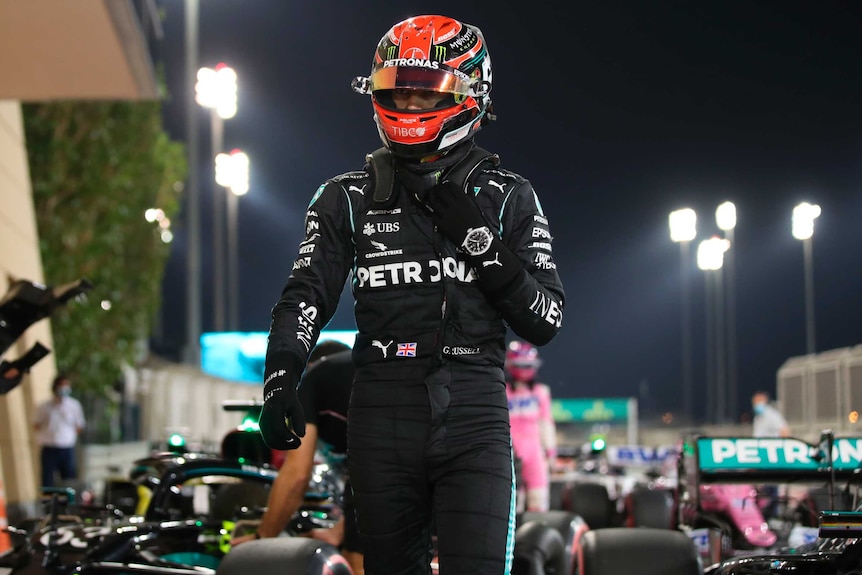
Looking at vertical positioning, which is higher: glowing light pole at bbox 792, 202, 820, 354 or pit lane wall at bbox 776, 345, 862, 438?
glowing light pole at bbox 792, 202, 820, 354

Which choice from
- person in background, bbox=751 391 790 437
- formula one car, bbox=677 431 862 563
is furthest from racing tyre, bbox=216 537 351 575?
person in background, bbox=751 391 790 437

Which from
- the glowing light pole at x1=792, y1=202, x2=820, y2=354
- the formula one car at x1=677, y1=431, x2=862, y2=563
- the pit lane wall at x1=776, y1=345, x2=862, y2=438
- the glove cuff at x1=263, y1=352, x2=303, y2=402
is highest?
the glowing light pole at x1=792, y1=202, x2=820, y2=354

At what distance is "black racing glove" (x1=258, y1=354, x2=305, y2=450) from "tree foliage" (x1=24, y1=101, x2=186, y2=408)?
51.0 ft

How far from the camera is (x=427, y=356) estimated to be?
10.3ft

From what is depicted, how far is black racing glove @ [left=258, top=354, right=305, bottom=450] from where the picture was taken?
2.99 meters

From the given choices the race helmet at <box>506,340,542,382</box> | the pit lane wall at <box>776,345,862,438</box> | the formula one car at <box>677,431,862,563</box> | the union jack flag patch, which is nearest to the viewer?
the union jack flag patch

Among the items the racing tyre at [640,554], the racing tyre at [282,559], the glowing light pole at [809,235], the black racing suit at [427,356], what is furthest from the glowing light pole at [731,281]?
the black racing suit at [427,356]

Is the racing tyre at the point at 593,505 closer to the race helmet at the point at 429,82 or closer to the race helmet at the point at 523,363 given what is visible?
the race helmet at the point at 523,363

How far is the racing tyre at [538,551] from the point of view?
5.23m

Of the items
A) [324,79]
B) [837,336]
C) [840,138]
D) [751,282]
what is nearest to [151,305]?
[324,79]

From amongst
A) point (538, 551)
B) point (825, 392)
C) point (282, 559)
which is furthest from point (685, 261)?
point (282, 559)

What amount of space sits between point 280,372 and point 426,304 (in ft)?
1.41

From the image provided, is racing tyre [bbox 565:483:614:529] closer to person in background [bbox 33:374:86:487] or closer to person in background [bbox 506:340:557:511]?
person in background [bbox 506:340:557:511]

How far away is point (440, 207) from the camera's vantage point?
312 centimetres
